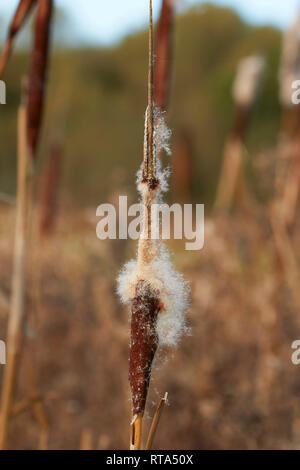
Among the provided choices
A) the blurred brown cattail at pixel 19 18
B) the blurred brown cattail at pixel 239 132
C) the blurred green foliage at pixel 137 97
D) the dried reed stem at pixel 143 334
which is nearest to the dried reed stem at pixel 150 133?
the dried reed stem at pixel 143 334

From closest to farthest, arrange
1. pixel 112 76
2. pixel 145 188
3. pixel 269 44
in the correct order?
pixel 145 188, pixel 269 44, pixel 112 76

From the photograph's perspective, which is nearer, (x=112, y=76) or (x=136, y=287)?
(x=136, y=287)

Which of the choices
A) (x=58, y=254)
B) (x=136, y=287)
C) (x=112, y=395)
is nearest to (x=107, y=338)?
(x=112, y=395)

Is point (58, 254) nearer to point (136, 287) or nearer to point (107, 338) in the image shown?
point (107, 338)

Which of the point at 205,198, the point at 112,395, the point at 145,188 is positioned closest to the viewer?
the point at 145,188

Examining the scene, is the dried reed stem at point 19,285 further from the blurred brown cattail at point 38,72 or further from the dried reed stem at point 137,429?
the dried reed stem at point 137,429

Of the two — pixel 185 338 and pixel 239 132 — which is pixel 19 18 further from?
pixel 239 132

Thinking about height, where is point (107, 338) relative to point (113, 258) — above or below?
below

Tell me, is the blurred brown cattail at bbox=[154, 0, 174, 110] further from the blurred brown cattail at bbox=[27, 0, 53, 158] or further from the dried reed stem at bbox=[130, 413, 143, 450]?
the dried reed stem at bbox=[130, 413, 143, 450]

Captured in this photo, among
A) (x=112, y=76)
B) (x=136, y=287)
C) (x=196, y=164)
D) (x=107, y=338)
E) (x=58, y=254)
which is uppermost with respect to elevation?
(x=112, y=76)
